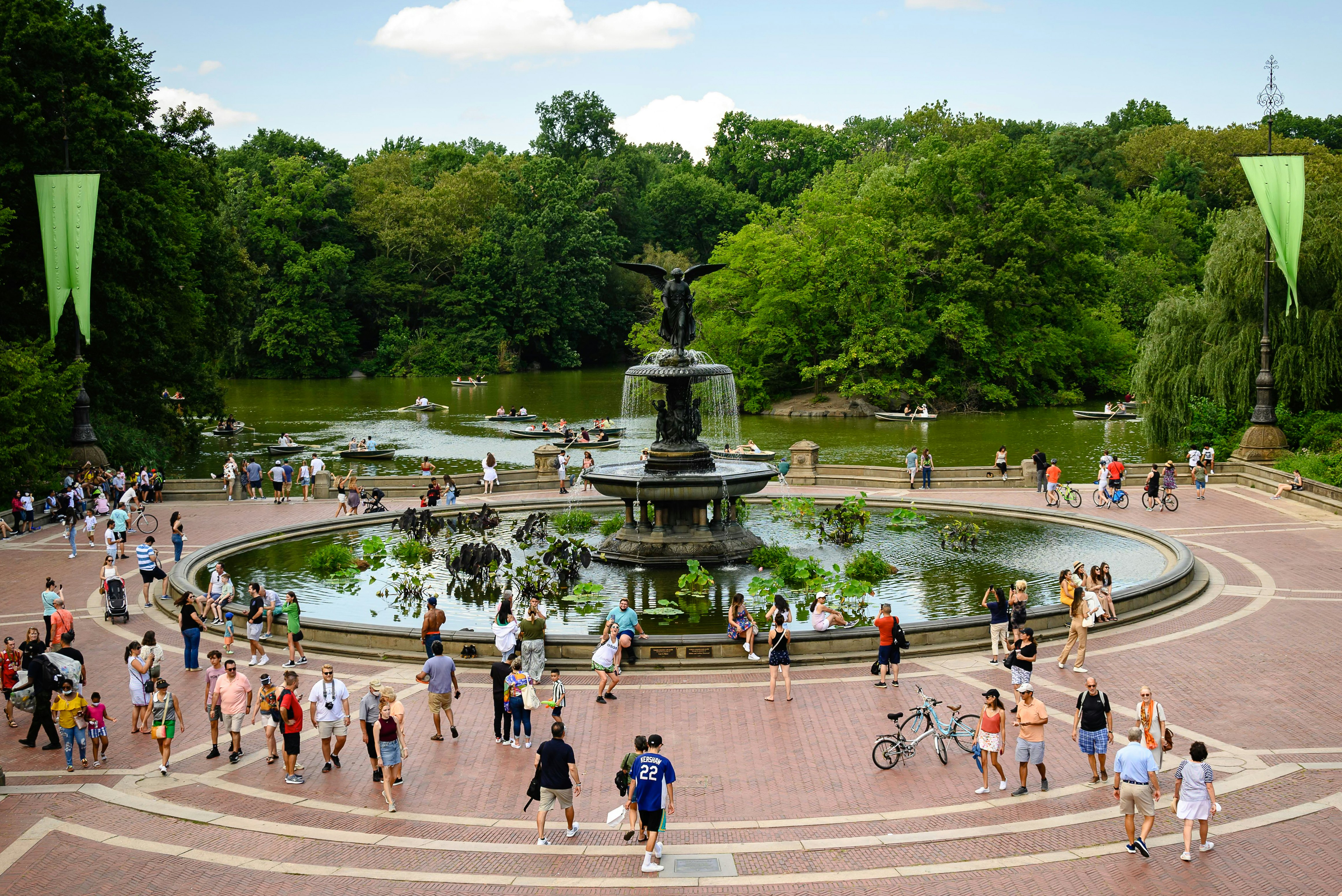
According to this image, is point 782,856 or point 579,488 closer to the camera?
point 782,856

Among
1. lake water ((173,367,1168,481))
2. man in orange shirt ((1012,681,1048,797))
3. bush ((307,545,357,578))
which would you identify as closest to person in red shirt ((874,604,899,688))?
man in orange shirt ((1012,681,1048,797))

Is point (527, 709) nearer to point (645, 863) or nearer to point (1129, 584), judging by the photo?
point (645, 863)

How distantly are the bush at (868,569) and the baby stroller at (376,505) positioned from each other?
1466 cm

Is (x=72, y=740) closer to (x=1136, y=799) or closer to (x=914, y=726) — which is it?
(x=914, y=726)

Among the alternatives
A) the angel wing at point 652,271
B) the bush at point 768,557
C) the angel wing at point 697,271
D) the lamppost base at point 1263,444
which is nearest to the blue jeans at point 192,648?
the bush at point 768,557

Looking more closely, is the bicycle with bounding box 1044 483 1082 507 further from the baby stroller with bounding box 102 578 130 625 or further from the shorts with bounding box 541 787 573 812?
the shorts with bounding box 541 787 573 812

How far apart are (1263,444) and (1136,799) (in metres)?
32.0

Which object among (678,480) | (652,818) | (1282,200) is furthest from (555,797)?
(1282,200)

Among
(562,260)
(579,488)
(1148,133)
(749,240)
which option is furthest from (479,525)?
(1148,133)

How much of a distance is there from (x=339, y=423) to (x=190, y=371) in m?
24.3

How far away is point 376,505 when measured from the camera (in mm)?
34500

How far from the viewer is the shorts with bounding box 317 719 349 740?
14.8 meters

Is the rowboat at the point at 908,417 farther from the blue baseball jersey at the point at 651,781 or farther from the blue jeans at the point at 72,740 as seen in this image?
the blue baseball jersey at the point at 651,781

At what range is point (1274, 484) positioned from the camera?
36156 mm
